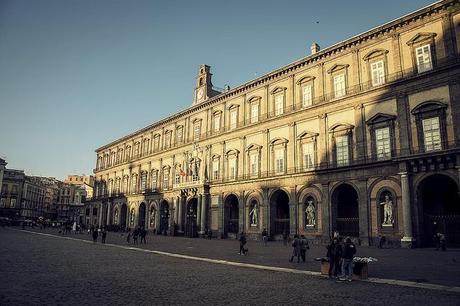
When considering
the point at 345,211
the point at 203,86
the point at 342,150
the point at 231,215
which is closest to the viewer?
the point at 342,150

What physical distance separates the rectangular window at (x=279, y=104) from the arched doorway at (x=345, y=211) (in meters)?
10.1

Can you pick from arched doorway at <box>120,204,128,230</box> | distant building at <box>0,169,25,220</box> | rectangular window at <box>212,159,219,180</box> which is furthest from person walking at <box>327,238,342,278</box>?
distant building at <box>0,169,25,220</box>

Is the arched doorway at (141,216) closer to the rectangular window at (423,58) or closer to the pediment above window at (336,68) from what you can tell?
the pediment above window at (336,68)

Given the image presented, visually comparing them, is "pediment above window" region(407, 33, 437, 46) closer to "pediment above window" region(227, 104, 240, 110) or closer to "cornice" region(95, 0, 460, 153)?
"cornice" region(95, 0, 460, 153)

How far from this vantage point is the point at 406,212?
→ 25.1 metres

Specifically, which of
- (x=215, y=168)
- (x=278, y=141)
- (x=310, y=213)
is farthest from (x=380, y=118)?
(x=215, y=168)

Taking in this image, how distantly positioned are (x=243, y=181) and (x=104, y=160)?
1743 inches

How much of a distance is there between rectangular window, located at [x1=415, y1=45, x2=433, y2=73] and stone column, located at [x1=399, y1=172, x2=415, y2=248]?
26.1 ft

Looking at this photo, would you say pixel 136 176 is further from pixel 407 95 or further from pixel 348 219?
pixel 407 95

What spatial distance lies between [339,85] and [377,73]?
344cm

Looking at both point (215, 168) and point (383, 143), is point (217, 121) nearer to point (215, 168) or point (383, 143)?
point (215, 168)

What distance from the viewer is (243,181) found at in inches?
1511

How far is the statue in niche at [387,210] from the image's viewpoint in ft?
87.2

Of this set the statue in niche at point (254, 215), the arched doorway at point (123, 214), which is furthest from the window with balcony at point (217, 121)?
the arched doorway at point (123, 214)
